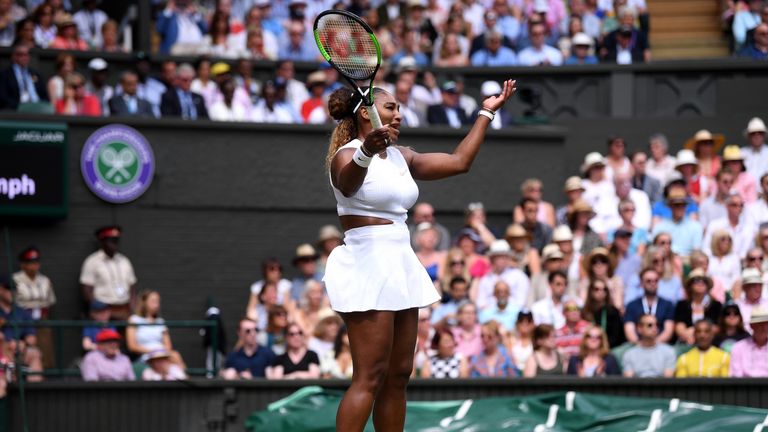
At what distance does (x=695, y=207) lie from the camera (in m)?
15.1

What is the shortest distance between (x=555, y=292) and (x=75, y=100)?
5521 millimetres

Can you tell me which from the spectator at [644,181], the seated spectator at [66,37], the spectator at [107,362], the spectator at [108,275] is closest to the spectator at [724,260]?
the spectator at [644,181]

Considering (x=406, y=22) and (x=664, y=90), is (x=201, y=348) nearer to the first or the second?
(x=406, y=22)

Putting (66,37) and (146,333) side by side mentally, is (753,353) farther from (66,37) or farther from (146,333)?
(66,37)

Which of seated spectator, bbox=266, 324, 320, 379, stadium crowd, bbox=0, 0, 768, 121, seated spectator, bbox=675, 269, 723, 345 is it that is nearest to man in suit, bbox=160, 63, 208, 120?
stadium crowd, bbox=0, 0, 768, 121

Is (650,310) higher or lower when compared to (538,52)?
lower

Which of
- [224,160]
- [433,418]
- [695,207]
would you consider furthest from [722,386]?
[224,160]

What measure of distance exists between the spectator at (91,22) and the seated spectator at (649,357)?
26.2ft

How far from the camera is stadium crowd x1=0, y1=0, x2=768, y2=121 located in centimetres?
1566

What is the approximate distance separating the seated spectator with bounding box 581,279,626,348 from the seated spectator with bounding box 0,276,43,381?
4630mm

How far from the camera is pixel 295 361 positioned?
12250 mm

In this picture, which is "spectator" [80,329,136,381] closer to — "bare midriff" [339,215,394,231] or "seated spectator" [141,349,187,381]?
"seated spectator" [141,349,187,381]

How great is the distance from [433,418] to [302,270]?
4103 millimetres

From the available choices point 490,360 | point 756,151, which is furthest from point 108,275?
point 756,151
